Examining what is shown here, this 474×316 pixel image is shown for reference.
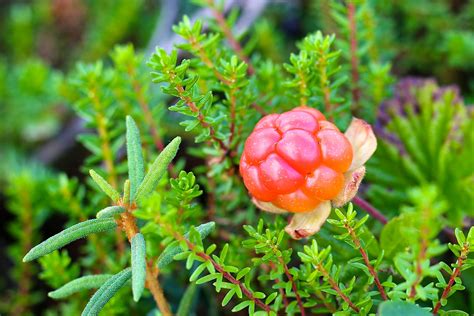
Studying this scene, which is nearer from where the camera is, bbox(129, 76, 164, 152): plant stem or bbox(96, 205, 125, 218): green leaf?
bbox(96, 205, 125, 218): green leaf

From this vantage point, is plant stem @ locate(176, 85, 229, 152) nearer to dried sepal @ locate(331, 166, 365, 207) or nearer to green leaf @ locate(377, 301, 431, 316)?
dried sepal @ locate(331, 166, 365, 207)

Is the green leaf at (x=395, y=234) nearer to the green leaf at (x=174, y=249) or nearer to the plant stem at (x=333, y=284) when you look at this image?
the plant stem at (x=333, y=284)

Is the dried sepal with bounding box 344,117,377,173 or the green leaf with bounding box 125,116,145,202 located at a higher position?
the green leaf with bounding box 125,116,145,202

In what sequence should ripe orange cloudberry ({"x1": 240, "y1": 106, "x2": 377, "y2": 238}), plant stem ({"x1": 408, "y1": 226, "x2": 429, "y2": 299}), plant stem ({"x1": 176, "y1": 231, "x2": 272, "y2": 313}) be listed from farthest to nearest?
ripe orange cloudberry ({"x1": 240, "y1": 106, "x2": 377, "y2": 238}), plant stem ({"x1": 176, "y1": 231, "x2": 272, "y2": 313}), plant stem ({"x1": 408, "y1": 226, "x2": 429, "y2": 299})

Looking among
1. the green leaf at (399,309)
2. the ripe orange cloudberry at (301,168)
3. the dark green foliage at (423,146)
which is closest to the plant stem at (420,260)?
the green leaf at (399,309)

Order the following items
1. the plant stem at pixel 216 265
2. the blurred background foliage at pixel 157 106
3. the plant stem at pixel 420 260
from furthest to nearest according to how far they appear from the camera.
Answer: the blurred background foliage at pixel 157 106 < the plant stem at pixel 216 265 < the plant stem at pixel 420 260

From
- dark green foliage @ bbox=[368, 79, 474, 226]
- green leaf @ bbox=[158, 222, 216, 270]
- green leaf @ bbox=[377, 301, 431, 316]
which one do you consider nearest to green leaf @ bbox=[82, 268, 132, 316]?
green leaf @ bbox=[158, 222, 216, 270]
